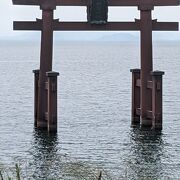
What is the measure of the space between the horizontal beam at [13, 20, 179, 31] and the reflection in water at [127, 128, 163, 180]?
14.4 ft

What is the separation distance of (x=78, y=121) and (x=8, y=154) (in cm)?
965

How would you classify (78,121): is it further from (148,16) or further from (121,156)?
(121,156)

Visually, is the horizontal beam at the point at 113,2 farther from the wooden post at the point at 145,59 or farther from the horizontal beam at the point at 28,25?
the horizontal beam at the point at 28,25

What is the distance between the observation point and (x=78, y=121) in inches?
1320

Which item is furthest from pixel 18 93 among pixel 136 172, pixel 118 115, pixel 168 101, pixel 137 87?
pixel 136 172

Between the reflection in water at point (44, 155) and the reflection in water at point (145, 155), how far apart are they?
8.15 ft

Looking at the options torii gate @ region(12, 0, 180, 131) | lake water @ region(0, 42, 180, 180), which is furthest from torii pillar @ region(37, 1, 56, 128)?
lake water @ region(0, 42, 180, 180)

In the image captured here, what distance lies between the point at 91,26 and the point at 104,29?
555 millimetres

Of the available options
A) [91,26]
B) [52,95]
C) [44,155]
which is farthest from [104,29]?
[44,155]

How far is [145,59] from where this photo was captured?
2830 centimetres

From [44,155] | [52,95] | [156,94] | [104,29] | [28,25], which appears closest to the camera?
[44,155]

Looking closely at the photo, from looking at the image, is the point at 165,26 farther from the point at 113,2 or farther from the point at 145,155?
the point at 145,155

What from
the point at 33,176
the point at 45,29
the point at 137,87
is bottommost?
the point at 33,176

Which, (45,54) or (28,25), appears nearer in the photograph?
(45,54)
